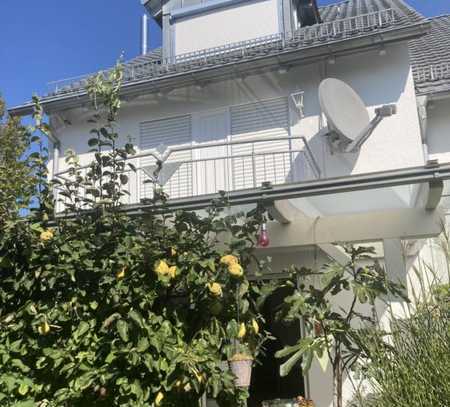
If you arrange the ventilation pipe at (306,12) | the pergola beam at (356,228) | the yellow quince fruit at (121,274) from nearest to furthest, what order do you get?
the yellow quince fruit at (121,274) < the pergola beam at (356,228) < the ventilation pipe at (306,12)

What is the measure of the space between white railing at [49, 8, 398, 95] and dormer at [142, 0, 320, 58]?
17cm

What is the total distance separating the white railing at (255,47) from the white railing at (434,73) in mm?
1501

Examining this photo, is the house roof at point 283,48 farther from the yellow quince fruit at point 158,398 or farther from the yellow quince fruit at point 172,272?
the yellow quince fruit at point 158,398

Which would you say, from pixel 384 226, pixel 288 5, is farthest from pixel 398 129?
pixel 288 5

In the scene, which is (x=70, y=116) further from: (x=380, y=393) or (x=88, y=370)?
(x=380, y=393)

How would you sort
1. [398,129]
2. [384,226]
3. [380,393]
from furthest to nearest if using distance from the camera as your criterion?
1. [398,129]
2. [384,226]
3. [380,393]

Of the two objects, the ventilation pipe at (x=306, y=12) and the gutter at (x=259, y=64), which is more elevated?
the ventilation pipe at (x=306, y=12)

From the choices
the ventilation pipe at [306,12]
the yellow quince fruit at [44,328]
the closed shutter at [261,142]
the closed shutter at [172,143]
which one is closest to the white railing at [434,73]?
the closed shutter at [261,142]

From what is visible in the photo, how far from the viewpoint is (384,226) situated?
836 cm

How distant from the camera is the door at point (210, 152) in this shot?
1132cm

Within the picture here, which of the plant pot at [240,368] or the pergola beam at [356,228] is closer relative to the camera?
the plant pot at [240,368]

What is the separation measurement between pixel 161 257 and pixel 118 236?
78 cm

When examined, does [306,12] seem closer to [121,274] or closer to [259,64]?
[259,64]

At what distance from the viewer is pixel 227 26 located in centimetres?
1336
